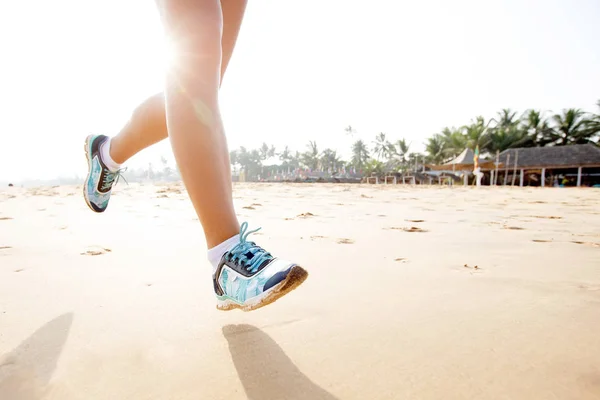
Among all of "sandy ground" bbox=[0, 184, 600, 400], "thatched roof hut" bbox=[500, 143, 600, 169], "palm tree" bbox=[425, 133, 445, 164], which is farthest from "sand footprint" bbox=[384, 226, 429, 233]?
"palm tree" bbox=[425, 133, 445, 164]

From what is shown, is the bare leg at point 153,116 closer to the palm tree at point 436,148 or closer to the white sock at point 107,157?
the white sock at point 107,157

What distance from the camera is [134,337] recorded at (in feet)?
2.57

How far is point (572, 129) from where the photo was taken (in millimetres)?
31922

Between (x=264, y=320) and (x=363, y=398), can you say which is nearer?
(x=363, y=398)

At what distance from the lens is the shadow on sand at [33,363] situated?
1.97 feet

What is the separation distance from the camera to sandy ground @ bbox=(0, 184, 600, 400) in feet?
1.98

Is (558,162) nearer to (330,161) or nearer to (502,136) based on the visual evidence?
(502,136)

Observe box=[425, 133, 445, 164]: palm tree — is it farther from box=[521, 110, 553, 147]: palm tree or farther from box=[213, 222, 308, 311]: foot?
box=[213, 222, 308, 311]: foot

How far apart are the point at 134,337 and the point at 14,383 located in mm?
214

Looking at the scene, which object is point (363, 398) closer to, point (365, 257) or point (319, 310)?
point (319, 310)

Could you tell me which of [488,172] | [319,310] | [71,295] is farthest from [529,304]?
[488,172]

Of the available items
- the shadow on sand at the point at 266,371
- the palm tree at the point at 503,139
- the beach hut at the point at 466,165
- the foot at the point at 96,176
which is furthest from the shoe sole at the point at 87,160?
the palm tree at the point at 503,139

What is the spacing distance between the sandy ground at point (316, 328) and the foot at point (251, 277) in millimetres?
77

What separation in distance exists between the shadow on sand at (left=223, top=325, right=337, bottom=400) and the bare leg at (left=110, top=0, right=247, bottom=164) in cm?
89
